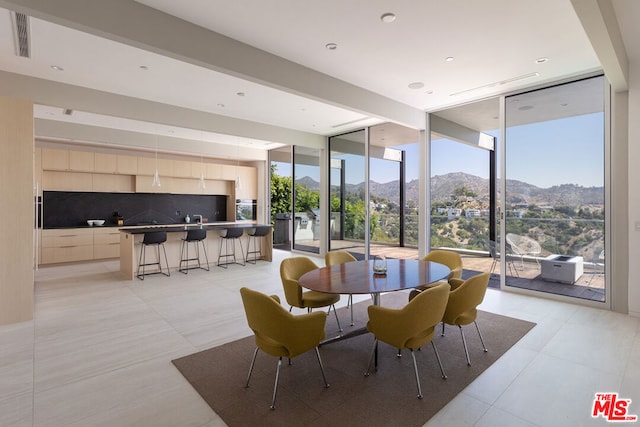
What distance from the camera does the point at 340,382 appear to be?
8.29 ft

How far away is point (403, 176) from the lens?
9.82 meters

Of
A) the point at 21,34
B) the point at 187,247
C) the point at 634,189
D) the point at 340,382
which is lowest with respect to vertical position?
the point at 340,382

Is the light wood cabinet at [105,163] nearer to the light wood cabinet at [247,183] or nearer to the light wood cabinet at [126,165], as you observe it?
the light wood cabinet at [126,165]

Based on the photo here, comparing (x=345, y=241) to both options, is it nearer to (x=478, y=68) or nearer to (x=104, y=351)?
(x=478, y=68)

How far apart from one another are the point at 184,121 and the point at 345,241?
14.6 feet

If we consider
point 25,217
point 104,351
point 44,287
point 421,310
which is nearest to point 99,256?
point 44,287

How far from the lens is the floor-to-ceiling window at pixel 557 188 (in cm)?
431

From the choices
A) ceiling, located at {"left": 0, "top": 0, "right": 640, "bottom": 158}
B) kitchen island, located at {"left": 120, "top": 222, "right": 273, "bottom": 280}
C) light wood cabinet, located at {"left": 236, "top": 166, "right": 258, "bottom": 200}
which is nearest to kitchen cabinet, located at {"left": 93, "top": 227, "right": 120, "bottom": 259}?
kitchen island, located at {"left": 120, "top": 222, "right": 273, "bottom": 280}

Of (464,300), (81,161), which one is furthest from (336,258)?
(81,161)

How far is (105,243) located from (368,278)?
7358 mm

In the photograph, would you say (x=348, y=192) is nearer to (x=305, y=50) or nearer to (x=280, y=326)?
(x=305, y=50)

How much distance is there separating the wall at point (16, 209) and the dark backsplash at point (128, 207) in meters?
4.41

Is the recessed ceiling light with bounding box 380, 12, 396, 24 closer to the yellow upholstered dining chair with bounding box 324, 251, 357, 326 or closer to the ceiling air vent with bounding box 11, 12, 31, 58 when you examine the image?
the yellow upholstered dining chair with bounding box 324, 251, 357, 326

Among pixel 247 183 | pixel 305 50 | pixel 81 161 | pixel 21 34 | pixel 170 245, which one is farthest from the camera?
pixel 247 183
